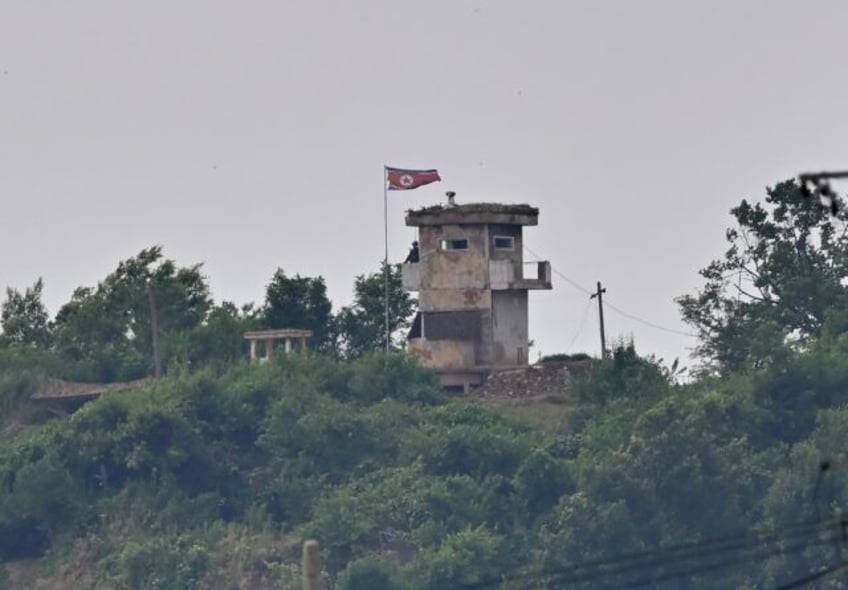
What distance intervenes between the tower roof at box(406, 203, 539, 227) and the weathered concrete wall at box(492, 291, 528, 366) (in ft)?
9.18

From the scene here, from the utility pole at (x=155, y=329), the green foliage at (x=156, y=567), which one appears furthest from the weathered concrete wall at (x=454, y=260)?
the utility pole at (x=155, y=329)

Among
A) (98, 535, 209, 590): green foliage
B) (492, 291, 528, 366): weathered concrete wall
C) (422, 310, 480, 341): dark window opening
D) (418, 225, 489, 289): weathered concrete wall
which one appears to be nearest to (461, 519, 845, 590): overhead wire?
(492, 291, 528, 366): weathered concrete wall

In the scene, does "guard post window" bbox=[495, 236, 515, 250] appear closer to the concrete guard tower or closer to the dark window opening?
the concrete guard tower

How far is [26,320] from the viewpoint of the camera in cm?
12544

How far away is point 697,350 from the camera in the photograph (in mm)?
116500

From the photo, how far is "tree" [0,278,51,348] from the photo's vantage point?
12325cm

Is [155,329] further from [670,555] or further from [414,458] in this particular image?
[670,555]

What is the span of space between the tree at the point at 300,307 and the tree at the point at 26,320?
11.6 meters

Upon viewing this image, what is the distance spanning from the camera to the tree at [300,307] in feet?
374

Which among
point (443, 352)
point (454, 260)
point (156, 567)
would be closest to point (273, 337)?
point (443, 352)

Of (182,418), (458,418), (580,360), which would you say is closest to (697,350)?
(580,360)

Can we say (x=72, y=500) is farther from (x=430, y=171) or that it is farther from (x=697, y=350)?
(x=697, y=350)

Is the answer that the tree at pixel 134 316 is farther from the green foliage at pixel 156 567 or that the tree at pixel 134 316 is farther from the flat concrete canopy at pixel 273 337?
the green foliage at pixel 156 567

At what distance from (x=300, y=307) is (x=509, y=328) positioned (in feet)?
36.4
